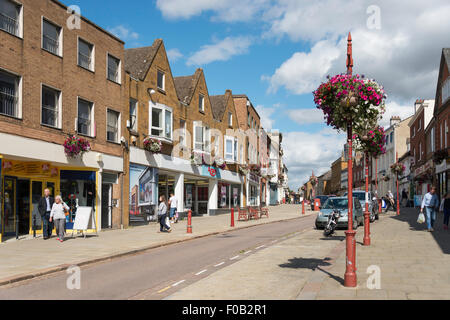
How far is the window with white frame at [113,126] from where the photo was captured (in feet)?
71.3

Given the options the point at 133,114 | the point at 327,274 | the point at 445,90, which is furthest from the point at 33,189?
the point at 445,90

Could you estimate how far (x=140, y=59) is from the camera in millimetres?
26281

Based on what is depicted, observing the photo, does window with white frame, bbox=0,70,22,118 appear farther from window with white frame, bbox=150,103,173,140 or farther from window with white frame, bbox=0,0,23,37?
window with white frame, bbox=150,103,173,140

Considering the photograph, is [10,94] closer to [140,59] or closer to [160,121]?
[160,121]

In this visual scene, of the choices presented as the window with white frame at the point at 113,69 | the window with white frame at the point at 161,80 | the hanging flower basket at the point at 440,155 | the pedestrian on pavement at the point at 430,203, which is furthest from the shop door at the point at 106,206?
the hanging flower basket at the point at 440,155

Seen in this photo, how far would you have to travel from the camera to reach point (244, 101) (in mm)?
44656

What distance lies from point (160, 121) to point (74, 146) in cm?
850

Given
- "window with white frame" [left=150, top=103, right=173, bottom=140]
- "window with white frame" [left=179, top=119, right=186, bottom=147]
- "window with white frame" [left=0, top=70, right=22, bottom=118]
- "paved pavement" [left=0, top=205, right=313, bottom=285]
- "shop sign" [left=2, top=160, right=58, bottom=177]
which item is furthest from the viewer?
"window with white frame" [left=179, top=119, right=186, bottom=147]

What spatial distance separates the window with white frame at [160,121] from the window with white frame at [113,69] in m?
3.23

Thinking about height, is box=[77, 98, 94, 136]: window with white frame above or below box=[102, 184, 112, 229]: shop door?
above

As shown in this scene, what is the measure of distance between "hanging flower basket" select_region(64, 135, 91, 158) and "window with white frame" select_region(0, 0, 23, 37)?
4347 mm

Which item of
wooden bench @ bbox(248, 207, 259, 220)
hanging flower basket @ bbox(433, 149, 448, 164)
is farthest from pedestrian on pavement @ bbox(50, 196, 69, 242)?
hanging flower basket @ bbox(433, 149, 448, 164)

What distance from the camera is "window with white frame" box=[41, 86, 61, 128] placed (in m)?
17.5
